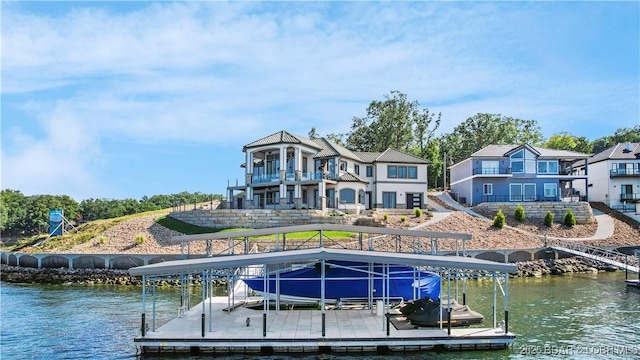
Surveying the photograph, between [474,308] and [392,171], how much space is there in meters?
31.9

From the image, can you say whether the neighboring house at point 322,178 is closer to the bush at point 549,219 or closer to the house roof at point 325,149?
the house roof at point 325,149

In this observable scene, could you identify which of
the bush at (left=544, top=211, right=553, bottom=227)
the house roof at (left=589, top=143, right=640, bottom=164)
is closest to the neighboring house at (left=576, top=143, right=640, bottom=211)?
the house roof at (left=589, top=143, right=640, bottom=164)

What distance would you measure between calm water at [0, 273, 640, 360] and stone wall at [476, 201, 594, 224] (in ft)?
54.9

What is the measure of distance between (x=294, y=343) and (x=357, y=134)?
64.5m

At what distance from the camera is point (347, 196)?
176 feet

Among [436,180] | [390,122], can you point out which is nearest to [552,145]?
[436,180]

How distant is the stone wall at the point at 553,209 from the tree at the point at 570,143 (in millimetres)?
36182

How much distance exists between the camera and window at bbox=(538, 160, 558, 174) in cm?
5794

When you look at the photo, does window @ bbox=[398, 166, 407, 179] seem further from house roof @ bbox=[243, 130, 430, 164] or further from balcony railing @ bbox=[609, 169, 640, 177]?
balcony railing @ bbox=[609, 169, 640, 177]

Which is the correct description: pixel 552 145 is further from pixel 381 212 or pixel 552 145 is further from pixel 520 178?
pixel 381 212

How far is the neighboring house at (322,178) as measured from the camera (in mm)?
52969


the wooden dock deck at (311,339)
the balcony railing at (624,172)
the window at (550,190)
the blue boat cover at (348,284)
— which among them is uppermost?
the balcony railing at (624,172)

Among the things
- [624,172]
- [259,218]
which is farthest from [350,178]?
[624,172]

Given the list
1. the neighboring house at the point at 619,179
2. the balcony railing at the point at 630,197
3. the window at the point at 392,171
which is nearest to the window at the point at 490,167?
the window at the point at 392,171
